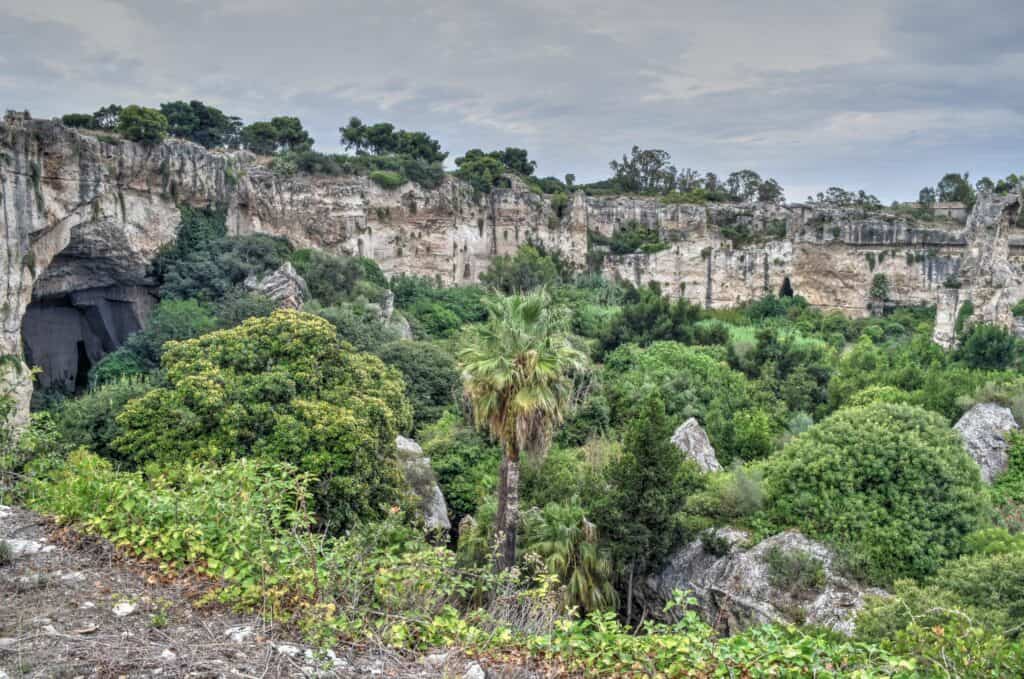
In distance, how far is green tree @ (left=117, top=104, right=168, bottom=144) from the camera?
28.2 metres

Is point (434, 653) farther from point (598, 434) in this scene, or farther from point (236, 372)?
point (598, 434)

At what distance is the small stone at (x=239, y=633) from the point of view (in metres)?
5.12

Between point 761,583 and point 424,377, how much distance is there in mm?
14855

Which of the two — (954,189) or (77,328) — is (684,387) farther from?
(954,189)

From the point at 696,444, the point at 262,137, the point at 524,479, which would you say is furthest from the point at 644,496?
the point at 262,137

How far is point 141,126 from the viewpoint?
1109 inches

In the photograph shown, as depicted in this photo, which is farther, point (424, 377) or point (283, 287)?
point (283, 287)

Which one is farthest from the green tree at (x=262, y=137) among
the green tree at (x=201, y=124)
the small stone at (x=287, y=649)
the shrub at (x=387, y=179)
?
the small stone at (x=287, y=649)

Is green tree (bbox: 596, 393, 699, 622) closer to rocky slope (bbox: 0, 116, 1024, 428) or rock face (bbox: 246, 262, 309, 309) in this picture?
rocky slope (bbox: 0, 116, 1024, 428)

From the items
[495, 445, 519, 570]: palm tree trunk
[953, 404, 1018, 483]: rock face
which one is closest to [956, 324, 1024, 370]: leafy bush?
[953, 404, 1018, 483]: rock face

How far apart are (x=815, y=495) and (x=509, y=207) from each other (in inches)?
1386

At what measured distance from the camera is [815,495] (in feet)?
42.4

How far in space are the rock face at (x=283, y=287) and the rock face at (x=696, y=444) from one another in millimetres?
16016

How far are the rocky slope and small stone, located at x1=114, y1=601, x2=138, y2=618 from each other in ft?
24.3
